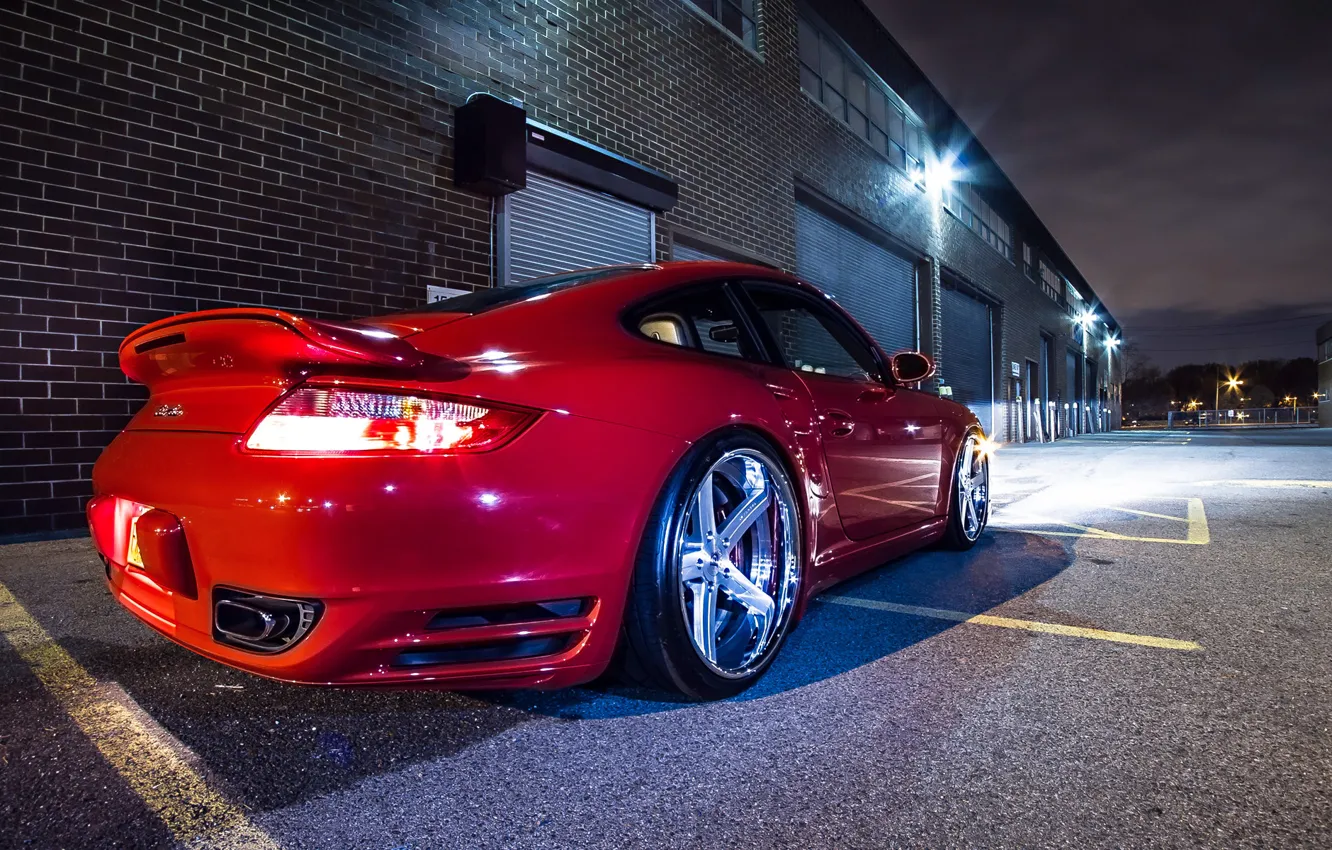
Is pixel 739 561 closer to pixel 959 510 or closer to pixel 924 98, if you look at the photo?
pixel 959 510

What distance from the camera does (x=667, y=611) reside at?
1.89m

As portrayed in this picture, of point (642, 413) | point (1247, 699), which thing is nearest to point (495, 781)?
point (642, 413)

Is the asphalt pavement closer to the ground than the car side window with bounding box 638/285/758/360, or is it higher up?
closer to the ground

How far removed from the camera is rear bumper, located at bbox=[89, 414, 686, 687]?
1.51 m

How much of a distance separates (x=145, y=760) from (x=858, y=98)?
52.2 feet

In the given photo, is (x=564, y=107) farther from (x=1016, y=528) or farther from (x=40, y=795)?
(x=40, y=795)

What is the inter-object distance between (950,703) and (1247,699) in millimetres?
810

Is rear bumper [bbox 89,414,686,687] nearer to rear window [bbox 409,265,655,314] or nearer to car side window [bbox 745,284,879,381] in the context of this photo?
rear window [bbox 409,265,655,314]

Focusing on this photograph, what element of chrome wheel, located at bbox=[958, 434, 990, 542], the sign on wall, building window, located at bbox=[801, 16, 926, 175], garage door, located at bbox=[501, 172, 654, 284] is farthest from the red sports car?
building window, located at bbox=[801, 16, 926, 175]

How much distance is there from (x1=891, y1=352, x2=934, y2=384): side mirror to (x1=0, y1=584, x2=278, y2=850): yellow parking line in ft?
9.47

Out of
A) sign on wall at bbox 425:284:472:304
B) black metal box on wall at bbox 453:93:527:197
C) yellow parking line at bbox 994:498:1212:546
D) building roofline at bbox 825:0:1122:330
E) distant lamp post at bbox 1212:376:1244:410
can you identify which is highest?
building roofline at bbox 825:0:1122:330

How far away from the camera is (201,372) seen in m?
1.88

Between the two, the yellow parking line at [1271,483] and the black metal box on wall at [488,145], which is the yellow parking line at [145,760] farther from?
the yellow parking line at [1271,483]

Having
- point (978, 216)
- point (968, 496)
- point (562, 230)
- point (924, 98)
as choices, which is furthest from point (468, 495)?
point (978, 216)
